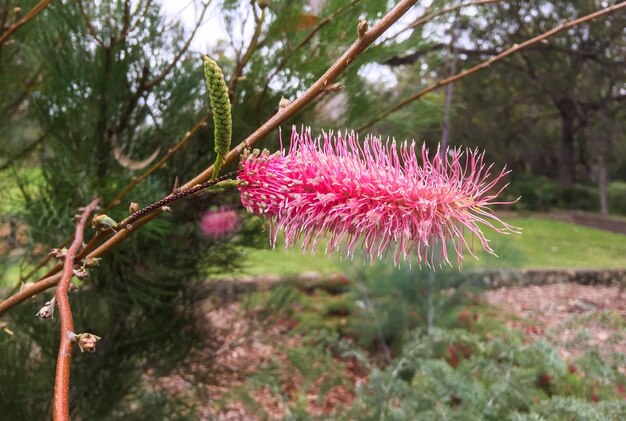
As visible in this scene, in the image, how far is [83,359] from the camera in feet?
4.74

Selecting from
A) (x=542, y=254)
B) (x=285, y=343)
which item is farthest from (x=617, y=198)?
(x=285, y=343)

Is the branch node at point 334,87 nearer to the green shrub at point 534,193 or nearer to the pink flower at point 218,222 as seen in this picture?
the pink flower at point 218,222

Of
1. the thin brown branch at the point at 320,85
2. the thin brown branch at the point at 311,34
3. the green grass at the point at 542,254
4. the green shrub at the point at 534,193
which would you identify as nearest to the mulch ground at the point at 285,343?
the green grass at the point at 542,254

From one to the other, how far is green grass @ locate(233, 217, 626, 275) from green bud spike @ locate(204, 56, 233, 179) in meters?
2.87

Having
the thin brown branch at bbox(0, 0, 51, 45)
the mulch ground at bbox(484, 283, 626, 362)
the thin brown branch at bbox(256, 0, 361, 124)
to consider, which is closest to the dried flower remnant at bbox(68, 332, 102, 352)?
the thin brown branch at bbox(0, 0, 51, 45)

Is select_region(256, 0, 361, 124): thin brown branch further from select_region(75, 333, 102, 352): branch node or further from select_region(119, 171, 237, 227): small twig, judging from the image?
select_region(75, 333, 102, 352): branch node

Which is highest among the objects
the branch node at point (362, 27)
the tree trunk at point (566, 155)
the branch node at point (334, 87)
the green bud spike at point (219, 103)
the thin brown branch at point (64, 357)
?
the tree trunk at point (566, 155)

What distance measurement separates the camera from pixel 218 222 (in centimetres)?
127

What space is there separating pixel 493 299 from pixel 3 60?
388 centimetres

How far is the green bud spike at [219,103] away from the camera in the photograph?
35cm

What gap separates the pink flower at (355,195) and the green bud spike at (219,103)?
61 millimetres

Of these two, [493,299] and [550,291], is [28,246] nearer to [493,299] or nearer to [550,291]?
[493,299]

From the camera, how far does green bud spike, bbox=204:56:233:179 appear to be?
A: 1.16ft

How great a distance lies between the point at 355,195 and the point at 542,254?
5.51 m
